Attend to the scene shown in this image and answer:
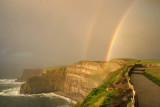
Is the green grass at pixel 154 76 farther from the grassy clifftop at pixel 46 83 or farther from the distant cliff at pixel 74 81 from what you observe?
the grassy clifftop at pixel 46 83

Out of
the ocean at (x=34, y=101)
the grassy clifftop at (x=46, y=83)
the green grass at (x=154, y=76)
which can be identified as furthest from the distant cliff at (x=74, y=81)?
the green grass at (x=154, y=76)

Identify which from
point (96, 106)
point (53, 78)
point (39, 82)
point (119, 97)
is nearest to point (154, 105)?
point (119, 97)

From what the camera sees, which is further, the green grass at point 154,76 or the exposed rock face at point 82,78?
the exposed rock face at point 82,78

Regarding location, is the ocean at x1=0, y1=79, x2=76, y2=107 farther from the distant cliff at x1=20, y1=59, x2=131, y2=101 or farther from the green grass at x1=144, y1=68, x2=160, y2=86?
the green grass at x1=144, y1=68, x2=160, y2=86

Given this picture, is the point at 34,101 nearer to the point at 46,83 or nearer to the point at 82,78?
the point at 46,83

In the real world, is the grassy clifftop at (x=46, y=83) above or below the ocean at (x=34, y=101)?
above

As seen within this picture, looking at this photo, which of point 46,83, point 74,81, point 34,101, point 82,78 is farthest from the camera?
point 46,83

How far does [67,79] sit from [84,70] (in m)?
25.5

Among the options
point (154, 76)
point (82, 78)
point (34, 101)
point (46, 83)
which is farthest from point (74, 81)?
point (154, 76)

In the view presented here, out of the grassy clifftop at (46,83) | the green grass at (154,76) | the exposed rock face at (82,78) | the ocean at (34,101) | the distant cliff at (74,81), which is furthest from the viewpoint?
the grassy clifftop at (46,83)

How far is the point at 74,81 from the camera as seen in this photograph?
136750 millimetres

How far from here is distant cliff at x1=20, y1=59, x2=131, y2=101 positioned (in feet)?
369

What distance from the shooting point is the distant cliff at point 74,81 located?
11238 centimetres

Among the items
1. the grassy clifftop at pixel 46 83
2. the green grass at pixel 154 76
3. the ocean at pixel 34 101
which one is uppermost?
the green grass at pixel 154 76
